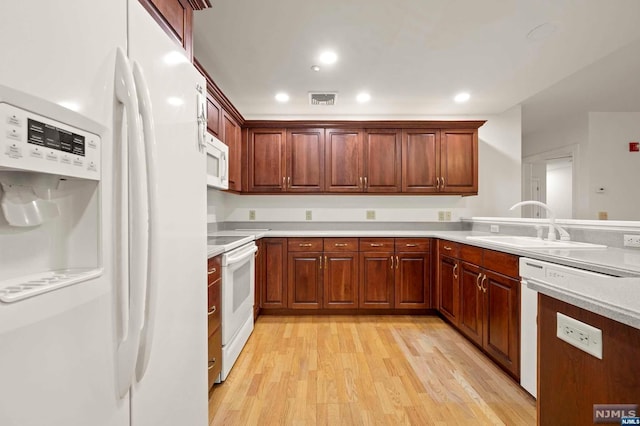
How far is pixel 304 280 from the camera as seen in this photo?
10.3ft

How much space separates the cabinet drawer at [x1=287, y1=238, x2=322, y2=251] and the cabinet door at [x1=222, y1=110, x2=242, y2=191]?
2.80 feet

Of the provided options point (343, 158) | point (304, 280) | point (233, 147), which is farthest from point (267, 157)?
point (304, 280)

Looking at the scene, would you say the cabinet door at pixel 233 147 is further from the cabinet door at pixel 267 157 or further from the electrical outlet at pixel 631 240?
the electrical outlet at pixel 631 240

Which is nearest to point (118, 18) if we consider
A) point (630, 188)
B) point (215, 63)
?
point (215, 63)

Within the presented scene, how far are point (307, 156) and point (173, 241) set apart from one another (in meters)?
2.61

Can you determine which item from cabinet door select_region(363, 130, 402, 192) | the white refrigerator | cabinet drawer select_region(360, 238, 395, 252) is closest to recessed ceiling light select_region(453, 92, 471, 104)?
cabinet door select_region(363, 130, 402, 192)

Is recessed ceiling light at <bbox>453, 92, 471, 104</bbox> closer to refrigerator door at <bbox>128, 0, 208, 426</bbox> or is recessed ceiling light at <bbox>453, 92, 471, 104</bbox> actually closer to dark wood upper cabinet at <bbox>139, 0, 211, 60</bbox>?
dark wood upper cabinet at <bbox>139, 0, 211, 60</bbox>

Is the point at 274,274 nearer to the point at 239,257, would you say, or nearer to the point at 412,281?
the point at 239,257

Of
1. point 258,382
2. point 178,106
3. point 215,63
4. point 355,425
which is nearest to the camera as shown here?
point 178,106

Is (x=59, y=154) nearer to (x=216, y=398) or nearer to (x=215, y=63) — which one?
(x=216, y=398)

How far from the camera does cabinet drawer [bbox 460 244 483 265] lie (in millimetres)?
2275

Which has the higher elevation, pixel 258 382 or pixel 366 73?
pixel 366 73

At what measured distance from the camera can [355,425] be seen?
5.02ft

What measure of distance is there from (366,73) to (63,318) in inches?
108
